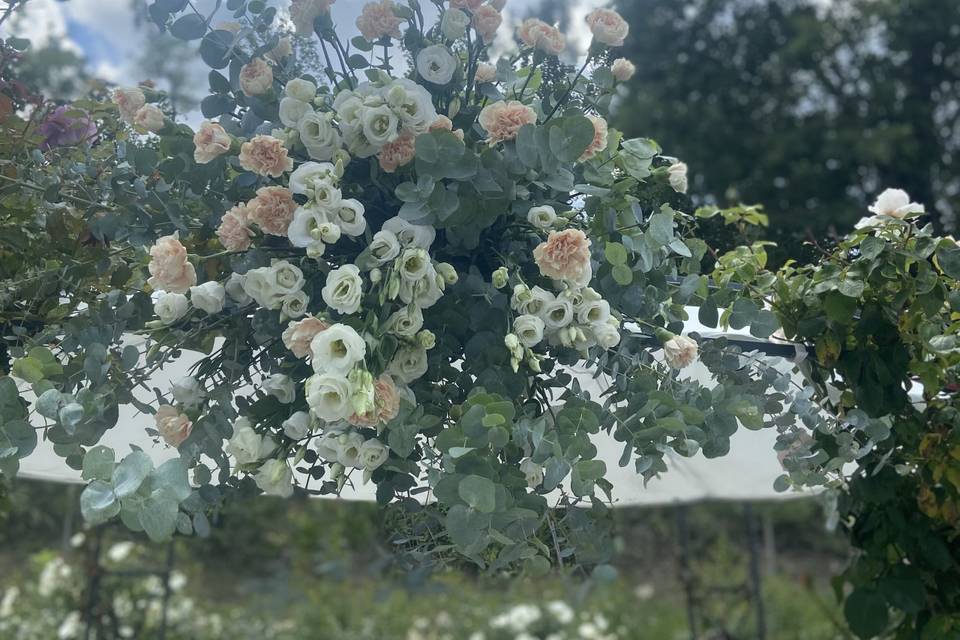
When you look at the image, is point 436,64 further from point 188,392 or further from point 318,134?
point 188,392

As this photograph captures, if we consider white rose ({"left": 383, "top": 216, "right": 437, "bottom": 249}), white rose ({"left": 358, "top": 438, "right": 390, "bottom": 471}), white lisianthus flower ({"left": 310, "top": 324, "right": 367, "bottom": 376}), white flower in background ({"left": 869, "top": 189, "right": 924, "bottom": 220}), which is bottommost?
white rose ({"left": 358, "top": 438, "right": 390, "bottom": 471})

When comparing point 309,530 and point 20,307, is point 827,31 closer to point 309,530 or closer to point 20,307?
point 309,530

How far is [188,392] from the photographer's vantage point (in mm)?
1187

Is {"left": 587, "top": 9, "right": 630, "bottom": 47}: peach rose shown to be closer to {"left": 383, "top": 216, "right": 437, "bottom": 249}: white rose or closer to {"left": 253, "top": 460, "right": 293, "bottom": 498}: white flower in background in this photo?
{"left": 383, "top": 216, "right": 437, "bottom": 249}: white rose

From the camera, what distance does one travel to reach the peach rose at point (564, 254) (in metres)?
1.10

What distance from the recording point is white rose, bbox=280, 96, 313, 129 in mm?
1157

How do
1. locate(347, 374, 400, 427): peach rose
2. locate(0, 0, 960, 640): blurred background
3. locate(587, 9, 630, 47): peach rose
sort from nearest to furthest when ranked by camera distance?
locate(347, 374, 400, 427): peach rose, locate(587, 9, 630, 47): peach rose, locate(0, 0, 960, 640): blurred background

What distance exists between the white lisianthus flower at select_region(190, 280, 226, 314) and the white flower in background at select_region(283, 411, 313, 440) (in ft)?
0.56

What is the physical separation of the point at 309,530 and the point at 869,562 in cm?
480

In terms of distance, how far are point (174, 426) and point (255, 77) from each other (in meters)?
0.45

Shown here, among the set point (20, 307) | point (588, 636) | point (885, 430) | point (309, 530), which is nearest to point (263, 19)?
point (20, 307)

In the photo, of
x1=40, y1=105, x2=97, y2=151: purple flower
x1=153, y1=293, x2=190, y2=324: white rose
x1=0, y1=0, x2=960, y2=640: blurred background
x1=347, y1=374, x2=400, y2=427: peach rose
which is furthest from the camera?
x1=0, y1=0, x2=960, y2=640: blurred background

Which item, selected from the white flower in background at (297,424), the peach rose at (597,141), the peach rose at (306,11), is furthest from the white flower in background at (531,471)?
the peach rose at (306,11)

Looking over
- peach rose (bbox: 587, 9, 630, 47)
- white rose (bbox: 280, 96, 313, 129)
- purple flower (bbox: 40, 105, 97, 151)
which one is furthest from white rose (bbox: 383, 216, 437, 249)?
purple flower (bbox: 40, 105, 97, 151)
